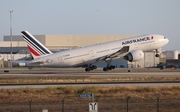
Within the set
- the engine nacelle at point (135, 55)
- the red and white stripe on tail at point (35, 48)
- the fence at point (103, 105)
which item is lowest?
the fence at point (103, 105)

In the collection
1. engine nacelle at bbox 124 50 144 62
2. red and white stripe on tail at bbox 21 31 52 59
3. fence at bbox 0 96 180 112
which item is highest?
red and white stripe on tail at bbox 21 31 52 59

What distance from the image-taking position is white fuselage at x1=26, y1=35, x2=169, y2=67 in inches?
2952

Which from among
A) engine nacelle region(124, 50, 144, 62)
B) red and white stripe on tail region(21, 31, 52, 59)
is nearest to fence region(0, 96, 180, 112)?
red and white stripe on tail region(21, 31, 52, 59)

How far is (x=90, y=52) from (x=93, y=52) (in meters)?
0.57

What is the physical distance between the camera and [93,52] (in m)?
78.5

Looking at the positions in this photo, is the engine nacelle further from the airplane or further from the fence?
the fence

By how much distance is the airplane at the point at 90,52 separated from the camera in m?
74.7

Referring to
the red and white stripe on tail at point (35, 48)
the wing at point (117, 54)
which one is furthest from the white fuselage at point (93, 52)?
the red and white stripe on tail at point (35, 48)

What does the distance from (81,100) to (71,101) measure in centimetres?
140

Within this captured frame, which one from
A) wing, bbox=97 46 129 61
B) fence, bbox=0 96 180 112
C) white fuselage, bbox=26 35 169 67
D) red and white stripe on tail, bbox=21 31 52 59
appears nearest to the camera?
fence, bbox=0 96 180 112

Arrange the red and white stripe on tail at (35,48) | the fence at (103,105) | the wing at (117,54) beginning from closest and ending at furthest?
the fence at (103,105)
the red and white stripe on tail at (35,48)
the wing at (117,54)

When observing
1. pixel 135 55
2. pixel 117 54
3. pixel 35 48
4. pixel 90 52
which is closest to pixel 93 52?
pixel 90 52

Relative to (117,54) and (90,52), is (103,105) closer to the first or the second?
(90,52)

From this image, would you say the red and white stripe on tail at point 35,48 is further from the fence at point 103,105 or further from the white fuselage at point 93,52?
the fence at point 103,105
